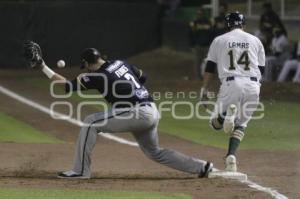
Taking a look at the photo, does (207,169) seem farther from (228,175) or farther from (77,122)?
(77,122)

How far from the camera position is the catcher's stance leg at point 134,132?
9891 mm

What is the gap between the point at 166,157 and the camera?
1021cm

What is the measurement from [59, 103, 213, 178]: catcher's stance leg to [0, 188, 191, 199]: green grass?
0.83 meters

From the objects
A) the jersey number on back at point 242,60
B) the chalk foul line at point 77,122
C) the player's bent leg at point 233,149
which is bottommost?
the chalk foul line at point 77,122

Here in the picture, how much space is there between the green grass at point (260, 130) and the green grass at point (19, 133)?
221cm

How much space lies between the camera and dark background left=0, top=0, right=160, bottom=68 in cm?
2784

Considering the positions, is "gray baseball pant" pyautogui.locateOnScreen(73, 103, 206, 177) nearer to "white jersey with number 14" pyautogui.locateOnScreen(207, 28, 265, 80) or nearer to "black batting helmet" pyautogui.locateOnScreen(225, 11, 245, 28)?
"white jersey with number 14" pyautogui.locateOnScreen(207, 28, 265, 80)

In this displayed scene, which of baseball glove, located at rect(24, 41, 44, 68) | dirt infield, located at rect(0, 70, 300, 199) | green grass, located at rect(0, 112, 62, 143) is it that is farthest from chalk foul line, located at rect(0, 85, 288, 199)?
baseball glove, located at rect(24, 41, 44, 68)

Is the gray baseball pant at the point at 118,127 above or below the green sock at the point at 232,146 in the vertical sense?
above

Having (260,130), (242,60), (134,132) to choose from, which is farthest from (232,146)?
(260,130)

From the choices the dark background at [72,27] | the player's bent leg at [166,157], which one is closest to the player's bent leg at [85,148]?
the player's bent leg at [166,157]

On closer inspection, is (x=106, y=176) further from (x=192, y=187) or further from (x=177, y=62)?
(x=177, y=62)

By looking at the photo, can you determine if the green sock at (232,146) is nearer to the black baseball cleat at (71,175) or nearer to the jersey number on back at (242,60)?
the jersey number on back at (242,60)

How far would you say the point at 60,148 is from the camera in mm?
13211
